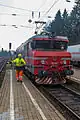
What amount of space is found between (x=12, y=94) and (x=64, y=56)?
243 inches

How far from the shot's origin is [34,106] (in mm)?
12820

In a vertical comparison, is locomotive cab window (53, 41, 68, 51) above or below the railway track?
above

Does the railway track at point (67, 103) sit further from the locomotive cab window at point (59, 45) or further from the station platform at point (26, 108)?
the locomotive cab window at point (59, 45)

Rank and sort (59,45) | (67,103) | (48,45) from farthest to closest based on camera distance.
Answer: (59,45)
(48,45)
(67,103)

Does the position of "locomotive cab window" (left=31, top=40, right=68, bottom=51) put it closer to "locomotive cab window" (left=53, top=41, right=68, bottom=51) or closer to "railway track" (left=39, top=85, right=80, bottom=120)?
"locomotive cab window" (left=53, top=41, right=68, bottom=51)

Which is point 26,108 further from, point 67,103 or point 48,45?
point 48,45

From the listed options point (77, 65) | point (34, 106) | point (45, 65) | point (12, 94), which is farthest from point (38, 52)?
point (77, 65)

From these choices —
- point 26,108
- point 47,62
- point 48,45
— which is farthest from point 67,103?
point 48,45

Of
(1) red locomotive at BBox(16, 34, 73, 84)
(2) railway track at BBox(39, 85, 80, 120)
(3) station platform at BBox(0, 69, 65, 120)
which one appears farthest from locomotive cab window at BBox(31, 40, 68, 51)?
(3) station platform at BBox(0, 69, 65, 120)

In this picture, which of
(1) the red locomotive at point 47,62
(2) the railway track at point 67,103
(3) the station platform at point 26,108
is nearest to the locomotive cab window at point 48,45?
(1) the red locomotive at point 47,62

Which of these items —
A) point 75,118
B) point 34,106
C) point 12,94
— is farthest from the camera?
point 12,94

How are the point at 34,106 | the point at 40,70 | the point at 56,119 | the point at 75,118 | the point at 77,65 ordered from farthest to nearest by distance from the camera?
the point at 77,65 → the point at 40,70 → the point at 34,106 → the point at 75,118 → the point at 56,119

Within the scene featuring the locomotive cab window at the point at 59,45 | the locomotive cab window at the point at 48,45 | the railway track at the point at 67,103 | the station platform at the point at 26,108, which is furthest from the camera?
the locomotive cab window at the point at 59,45

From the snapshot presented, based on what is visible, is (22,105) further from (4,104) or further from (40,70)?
(40,70)
